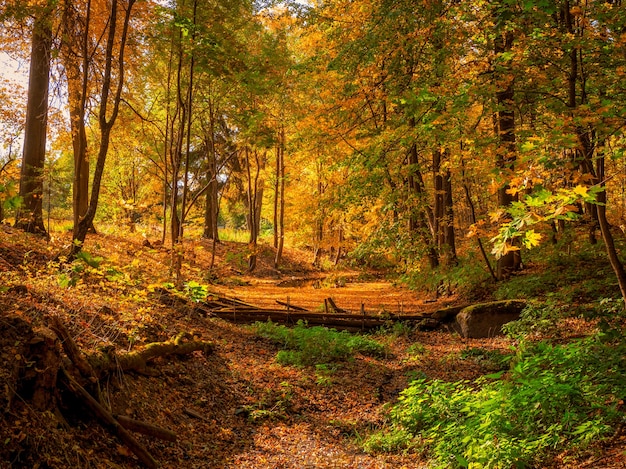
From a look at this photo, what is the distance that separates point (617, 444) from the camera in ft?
11.8

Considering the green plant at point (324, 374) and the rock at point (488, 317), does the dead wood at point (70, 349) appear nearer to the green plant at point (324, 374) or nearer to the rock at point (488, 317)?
the green plant at point (324, 374)

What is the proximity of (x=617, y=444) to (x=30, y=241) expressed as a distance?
11055 millimetres

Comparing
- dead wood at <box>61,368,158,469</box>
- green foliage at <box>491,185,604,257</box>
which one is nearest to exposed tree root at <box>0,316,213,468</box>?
dead wood at <box>61,368,158,469</box>

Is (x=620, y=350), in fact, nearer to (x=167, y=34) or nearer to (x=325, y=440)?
(x=325, y=440)

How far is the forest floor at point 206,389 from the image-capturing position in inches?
151

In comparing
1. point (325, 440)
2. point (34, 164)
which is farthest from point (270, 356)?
point (34, 164)

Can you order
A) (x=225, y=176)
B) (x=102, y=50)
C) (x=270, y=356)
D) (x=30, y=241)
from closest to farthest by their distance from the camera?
(x=270, y=356) → (x=30, y=241) → (x=102, y=50) → (x=225, y=176)

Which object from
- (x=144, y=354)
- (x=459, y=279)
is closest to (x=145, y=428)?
(x=144, y=354)

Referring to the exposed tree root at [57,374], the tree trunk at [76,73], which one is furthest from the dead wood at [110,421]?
the tree trunk at [76,73]

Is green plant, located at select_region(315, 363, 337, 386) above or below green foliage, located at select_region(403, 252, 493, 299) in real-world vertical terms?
below

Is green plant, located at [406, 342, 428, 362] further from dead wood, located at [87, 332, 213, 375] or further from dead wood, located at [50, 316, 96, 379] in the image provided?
dead wood, located at [50, 316, 96, 379]

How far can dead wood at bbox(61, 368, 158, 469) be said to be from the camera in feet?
13.8

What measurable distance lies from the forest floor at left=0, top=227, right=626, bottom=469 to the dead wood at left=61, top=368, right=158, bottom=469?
0.30 ft

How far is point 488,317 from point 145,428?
7649 millimetres
